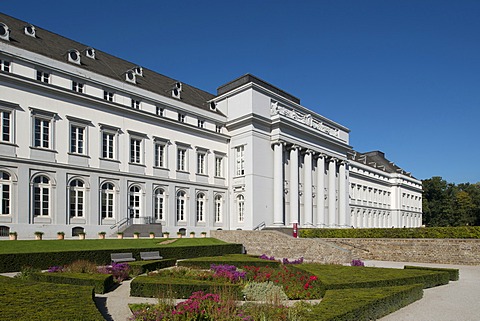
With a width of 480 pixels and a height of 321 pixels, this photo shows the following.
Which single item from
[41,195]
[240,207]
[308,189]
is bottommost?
[240,207]

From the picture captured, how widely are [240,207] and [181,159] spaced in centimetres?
868

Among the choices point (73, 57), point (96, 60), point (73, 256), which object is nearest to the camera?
point (73, 256)

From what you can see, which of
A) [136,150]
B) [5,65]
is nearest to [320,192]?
[136,150]

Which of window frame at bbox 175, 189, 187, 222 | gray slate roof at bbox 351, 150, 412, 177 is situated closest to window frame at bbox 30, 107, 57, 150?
window frame at bbox 175, 189, 187, 222

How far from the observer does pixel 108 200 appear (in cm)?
3319

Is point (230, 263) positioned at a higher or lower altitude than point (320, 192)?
lower

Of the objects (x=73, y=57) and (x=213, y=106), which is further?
(x=213, y=106)

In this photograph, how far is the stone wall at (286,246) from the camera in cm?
2620

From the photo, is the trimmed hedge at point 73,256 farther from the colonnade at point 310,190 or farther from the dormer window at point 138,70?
the dormer window at point 138,70

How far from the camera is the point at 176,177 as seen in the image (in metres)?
38.9

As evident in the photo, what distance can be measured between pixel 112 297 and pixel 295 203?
33482 millimetres

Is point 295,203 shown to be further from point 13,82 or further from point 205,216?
point 13,82

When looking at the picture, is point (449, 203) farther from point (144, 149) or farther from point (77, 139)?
point (77, 139)

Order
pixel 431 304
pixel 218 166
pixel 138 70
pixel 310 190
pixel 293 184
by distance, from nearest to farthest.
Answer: pixel 431 304, pixel 138 70, pixel 218 166, pixel 293 184, pixel 310 190
